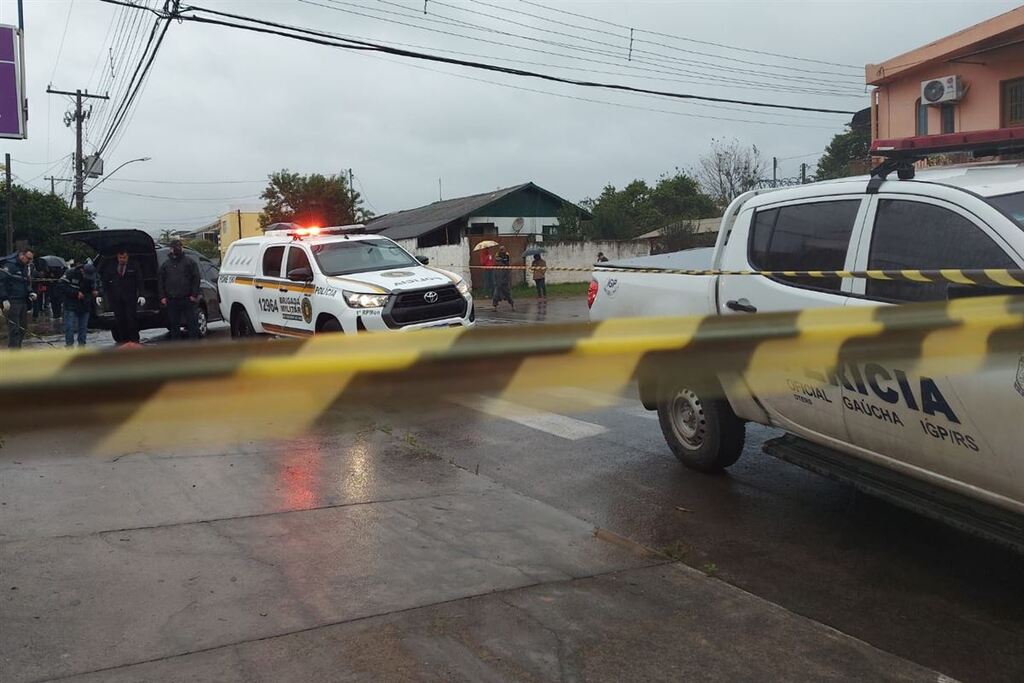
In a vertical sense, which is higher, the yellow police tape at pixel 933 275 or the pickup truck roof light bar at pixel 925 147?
the pickup truck roof light bar at pixel 925 147

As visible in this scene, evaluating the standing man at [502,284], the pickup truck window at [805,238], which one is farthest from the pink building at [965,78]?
the pickup truck window at [805,238]

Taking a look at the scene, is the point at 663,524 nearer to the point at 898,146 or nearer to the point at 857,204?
the point at 857,204

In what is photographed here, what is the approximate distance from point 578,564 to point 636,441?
2813mm

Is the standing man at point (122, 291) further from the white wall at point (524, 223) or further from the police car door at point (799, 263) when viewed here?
the white wall at point (524, 223)

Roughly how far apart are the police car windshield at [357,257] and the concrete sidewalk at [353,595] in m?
5.70

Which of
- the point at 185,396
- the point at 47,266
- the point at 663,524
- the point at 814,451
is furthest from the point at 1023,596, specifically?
the point at 47,266

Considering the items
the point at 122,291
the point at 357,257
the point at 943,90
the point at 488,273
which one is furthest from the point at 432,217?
the point at 357,257

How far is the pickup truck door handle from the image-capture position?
18.6 ft

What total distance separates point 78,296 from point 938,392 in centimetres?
1420

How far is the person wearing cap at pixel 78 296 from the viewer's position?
15031 mm

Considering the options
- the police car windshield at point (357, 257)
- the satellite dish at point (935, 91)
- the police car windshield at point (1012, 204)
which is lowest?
the police car windshield at point (1012, 204)

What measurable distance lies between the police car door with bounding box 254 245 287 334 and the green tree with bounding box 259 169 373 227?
31.5 metres

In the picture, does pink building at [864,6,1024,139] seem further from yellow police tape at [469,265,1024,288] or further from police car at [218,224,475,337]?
yellow police tape at [469,265,1024,288]

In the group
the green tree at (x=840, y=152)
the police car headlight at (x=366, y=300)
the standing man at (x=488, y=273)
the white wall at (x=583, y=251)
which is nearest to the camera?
the police car headlight at (x=366, y=300)
